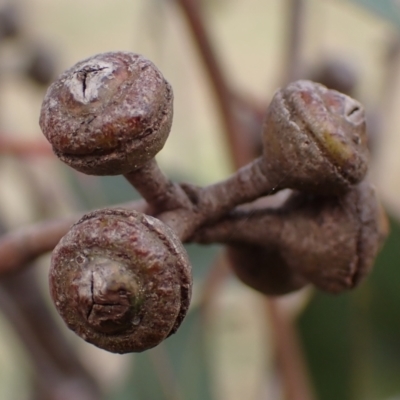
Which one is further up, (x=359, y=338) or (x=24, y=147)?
(x=24, y=147)

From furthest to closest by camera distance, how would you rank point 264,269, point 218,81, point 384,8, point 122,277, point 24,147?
point 24,147, point 218,81, point 384,8, point 264,269, point 122,277

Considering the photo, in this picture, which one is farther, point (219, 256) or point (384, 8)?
point (219, 256)

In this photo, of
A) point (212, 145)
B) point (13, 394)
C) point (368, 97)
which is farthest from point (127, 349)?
point (212, 145)

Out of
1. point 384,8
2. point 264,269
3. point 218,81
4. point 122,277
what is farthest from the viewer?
point 218,81

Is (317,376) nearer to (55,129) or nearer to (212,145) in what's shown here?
(55,129)

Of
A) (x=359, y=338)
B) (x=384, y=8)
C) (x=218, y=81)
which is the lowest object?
(x=359, y=338)

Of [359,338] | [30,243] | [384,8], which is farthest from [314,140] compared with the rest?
[359,338]

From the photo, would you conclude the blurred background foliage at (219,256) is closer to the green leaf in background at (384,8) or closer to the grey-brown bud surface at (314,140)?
the green leaf in background at (384,8)

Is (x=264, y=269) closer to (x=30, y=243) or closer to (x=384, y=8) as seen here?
(x=30, y=243)

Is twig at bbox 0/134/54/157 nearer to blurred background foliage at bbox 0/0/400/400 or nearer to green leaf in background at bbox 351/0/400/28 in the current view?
blurred background foliage at bbox 0/0/400/400

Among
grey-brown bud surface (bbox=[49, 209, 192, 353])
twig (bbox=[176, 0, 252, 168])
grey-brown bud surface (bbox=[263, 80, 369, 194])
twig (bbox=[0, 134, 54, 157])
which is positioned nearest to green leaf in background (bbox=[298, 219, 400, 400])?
twig (bbox=[176, 0, 252, 168])
